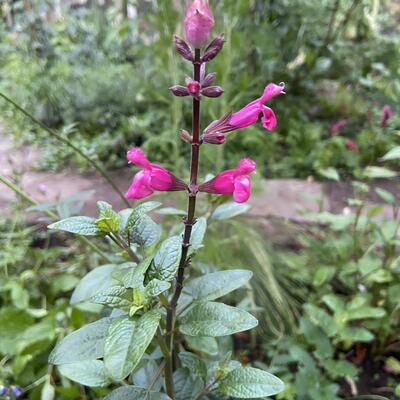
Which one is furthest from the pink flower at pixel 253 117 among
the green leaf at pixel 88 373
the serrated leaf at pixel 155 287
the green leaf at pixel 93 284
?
the green leaf at pixel 88 373

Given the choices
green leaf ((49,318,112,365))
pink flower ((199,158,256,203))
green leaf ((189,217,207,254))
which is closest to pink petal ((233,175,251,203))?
pink flower ((199,158,256,203))

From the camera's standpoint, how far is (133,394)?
591 millimetres

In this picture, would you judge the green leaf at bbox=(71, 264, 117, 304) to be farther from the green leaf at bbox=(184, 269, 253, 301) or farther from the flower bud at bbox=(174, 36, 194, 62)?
the flower bud at bbox=(174, 36, 194, 62)

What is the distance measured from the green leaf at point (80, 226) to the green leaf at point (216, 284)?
195 millimetres

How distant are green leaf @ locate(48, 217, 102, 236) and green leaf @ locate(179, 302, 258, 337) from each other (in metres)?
0.18

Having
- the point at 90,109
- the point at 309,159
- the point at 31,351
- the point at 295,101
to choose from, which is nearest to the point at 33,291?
the point at 31,351

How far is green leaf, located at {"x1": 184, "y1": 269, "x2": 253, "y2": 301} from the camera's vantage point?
0.64 metres

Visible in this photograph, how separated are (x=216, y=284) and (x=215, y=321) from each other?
11cm

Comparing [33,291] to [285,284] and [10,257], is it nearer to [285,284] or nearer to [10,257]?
[10,257]

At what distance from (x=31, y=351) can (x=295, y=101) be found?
242cm

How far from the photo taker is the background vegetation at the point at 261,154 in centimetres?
112

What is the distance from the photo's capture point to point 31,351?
1.10m

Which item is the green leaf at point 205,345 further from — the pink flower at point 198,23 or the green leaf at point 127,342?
the pink flower at point 198,23

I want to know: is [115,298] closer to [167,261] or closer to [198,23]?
[167,261]
